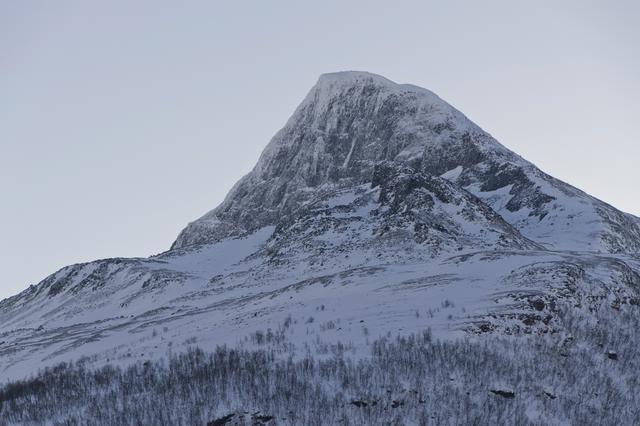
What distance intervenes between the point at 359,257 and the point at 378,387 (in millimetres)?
38115

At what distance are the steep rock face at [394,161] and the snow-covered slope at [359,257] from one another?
13.0 inches

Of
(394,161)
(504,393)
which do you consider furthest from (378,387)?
(394,161)

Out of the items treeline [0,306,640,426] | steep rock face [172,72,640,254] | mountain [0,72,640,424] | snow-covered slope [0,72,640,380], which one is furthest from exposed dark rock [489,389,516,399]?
steep rock face [172,72,640,254]

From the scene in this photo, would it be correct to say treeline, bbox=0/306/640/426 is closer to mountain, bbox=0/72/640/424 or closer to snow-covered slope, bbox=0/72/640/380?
mountain, bbox=0/72/640/424

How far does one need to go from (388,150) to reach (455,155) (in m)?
14.1

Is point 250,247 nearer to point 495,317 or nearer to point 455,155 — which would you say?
point 455,155

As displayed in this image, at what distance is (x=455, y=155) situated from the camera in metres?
107

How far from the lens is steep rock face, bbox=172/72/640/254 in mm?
84175

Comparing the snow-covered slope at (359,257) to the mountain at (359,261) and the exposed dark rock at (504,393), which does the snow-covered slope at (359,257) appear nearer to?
the mountain at (359,261)

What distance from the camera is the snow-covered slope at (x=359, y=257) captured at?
1298 inches

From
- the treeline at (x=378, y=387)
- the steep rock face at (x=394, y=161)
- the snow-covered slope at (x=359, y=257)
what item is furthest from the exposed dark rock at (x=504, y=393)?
the steep rock face at (x=394, y=161)

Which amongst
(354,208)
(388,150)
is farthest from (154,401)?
(388,150)

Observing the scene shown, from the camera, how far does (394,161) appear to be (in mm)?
112500

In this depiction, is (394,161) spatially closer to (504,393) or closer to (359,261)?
(359,261)
